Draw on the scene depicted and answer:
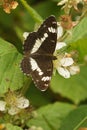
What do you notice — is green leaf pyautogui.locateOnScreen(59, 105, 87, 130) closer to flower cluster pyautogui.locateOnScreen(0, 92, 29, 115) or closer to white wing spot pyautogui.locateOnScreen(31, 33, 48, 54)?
flower cluster pyautogui.locateOnScreen(0, 92, 29, 115)

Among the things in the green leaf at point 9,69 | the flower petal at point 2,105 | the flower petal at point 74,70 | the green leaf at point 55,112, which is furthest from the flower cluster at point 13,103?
the green leaf at point 55,112

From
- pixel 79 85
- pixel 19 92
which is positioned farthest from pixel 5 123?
pixel 79 85

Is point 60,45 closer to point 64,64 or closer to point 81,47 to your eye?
point 64,64

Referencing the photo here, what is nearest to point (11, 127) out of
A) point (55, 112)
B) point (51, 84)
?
point (55, 112)

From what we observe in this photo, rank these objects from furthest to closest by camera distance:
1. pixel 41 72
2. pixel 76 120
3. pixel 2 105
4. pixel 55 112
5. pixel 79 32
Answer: pixel 55 112, pixel 76 120, pixel 79 32, pixel 2 105, pixel 41 72

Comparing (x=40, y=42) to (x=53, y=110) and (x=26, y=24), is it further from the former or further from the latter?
(x=26, y=24)

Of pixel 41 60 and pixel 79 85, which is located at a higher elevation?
pixel 41 60

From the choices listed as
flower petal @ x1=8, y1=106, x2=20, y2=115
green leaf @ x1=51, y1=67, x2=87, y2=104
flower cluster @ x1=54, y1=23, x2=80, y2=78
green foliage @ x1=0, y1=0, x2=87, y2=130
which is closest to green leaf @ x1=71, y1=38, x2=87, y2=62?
green foliage @ x1=0, y1=0, x2=87, y2=130
